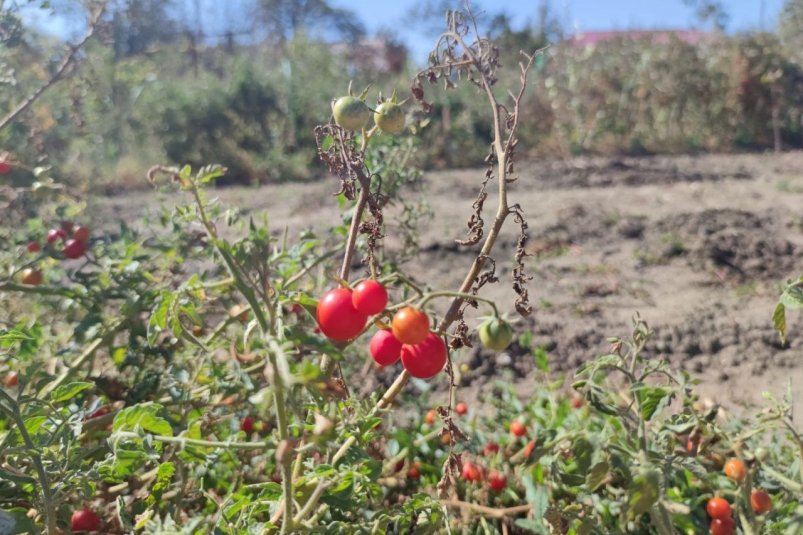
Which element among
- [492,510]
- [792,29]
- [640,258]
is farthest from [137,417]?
[792,29]

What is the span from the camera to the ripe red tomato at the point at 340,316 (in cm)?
85

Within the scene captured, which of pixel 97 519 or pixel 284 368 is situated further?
pixel 97 519

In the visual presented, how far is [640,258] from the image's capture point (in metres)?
3.85

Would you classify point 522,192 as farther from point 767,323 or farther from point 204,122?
point 204,122

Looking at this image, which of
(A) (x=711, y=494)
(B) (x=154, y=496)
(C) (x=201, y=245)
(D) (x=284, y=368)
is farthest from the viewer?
(C) (x=201, y=245)

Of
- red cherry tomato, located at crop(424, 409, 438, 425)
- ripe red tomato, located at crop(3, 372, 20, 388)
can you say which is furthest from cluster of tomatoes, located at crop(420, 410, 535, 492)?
ripe red tomato, located at crop(3, 372, 20, 388)

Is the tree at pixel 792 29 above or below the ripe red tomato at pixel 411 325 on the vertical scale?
above

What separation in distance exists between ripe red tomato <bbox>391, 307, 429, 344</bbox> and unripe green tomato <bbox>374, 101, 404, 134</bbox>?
33 cm

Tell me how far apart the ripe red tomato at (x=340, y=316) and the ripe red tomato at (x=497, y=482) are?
3.21ft

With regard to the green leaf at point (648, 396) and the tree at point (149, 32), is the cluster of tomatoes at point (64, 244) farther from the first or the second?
the tree at point (149, 32)

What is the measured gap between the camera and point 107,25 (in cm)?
228

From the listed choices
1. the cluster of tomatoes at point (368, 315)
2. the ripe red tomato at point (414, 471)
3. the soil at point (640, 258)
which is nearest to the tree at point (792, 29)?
the soil at point (640, 258)

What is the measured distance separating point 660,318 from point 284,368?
2685mm

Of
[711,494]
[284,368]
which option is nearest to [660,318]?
[711,494]
